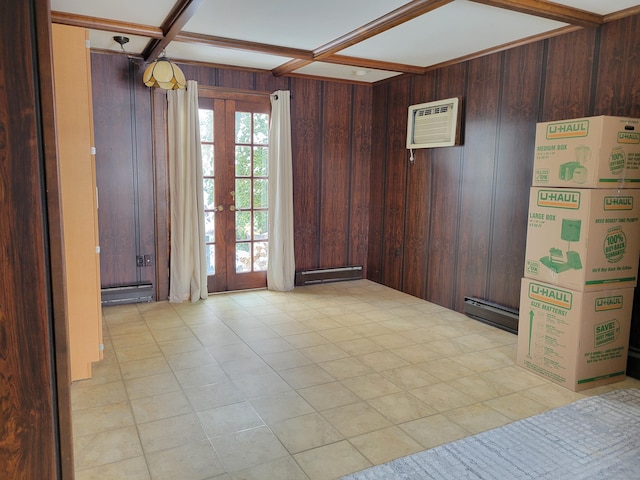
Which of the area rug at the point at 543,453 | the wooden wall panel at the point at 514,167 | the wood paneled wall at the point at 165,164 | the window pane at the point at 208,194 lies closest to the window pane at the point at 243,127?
the wood paneled wall at the point at 165,164

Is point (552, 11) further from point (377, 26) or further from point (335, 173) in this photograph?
point (335, 173)

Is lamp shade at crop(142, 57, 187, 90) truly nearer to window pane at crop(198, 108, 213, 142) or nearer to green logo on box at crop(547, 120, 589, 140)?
window pane at crop(198, 108, 213, 142)

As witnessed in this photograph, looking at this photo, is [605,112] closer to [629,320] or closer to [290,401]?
[629,320]

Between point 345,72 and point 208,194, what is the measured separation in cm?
201

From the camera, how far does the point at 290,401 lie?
2.84 meters

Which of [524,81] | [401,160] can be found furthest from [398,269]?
[524,81]

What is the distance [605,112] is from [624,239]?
97 centimetres

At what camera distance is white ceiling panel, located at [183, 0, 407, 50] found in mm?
3188

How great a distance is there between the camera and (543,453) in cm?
234

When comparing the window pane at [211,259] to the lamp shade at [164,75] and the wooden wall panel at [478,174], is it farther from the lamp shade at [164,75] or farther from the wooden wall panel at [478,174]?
the wooden wall panel at [478,174]

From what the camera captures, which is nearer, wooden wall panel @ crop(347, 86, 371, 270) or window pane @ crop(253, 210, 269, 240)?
window pane @ crop(253, 210, 269, 240)

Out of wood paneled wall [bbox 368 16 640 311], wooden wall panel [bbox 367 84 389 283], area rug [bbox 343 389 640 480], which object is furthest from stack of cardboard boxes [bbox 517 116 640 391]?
wooden wall panel [bbox 367 84 389 283]

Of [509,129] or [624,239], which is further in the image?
[509,129]

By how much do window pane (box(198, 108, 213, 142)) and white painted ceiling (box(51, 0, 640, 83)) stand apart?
0.52m
